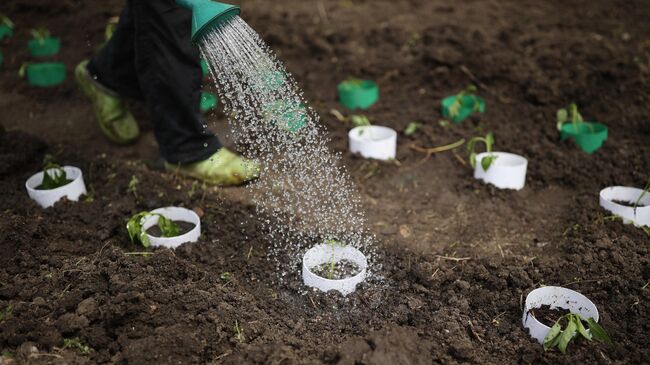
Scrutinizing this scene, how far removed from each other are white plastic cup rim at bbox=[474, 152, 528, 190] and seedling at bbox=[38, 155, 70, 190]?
217cm

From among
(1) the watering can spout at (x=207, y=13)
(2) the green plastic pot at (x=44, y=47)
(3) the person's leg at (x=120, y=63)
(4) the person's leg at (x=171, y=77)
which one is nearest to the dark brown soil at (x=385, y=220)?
(2) the green plastic pot at (x=44, y=47)

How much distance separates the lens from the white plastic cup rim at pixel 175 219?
8.48ft

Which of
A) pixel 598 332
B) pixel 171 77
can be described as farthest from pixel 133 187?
pixel 598 332

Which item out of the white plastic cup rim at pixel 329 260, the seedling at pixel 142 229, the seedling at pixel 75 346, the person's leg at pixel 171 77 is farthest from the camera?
the person's leg at pixel 171 77

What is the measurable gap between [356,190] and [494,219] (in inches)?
28.7

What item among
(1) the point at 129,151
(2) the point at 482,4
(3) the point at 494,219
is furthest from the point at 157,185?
(2) the point at 482,4

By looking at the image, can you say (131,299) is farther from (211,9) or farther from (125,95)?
(125,95)

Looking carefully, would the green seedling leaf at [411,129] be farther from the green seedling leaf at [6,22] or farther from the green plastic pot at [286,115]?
the green seedling leaf at [6,22]

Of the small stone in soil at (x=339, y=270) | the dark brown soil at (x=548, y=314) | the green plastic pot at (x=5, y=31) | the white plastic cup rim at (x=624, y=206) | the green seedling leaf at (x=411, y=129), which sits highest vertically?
the green plastic pot at (x=5, y=31)

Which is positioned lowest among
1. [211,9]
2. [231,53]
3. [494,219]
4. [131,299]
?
[494,219]

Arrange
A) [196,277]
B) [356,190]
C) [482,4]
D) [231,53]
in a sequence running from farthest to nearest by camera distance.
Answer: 1. [482,4]
2. [356,190]
3. [231,53]
4. [196,277]

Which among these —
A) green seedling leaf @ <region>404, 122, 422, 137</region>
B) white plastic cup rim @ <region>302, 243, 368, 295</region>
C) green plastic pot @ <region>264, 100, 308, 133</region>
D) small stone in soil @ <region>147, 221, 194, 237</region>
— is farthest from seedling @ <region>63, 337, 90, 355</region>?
green seedling leaf @ <region>404, 122, 422, 137</region>

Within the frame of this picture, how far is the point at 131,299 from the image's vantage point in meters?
2.18

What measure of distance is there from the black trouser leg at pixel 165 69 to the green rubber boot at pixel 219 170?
5 cm
